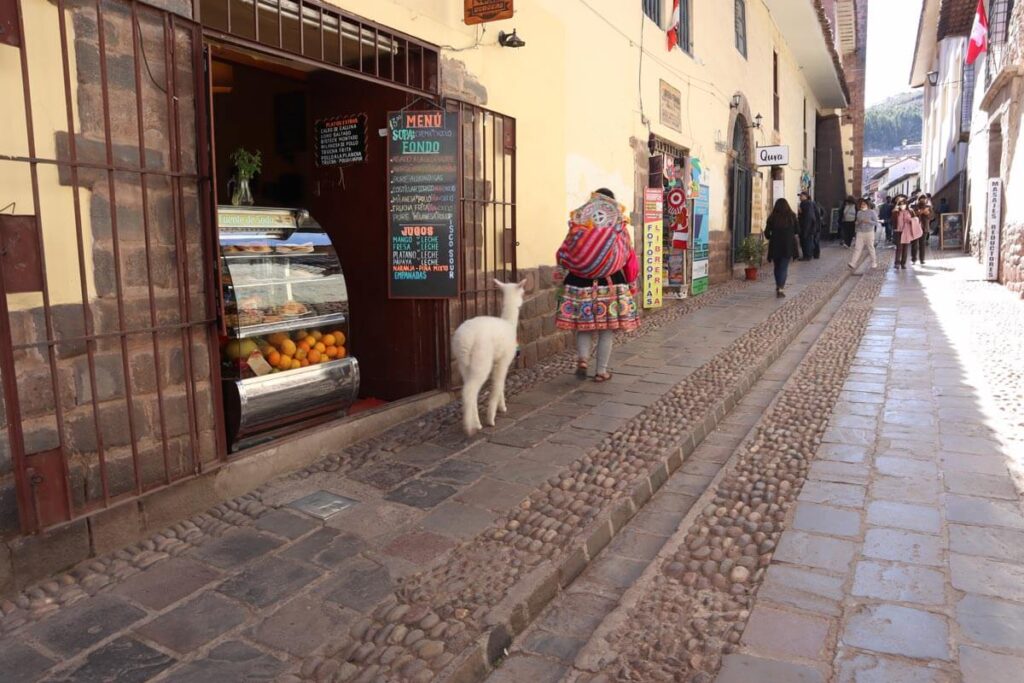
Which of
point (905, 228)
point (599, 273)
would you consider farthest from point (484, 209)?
point (905, 228)

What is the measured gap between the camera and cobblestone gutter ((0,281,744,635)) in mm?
2697

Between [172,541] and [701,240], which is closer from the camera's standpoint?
[172,541]

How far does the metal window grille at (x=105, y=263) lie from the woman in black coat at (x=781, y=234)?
9.61 meters

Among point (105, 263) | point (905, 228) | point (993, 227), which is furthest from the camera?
point (905, 228)

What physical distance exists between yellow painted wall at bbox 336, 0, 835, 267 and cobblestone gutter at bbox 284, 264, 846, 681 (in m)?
2.83

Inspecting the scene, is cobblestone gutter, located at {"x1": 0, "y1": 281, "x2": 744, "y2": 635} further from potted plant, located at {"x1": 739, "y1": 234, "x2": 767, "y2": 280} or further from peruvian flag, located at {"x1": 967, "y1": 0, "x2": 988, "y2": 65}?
peruvian flag, located at {"x1": 967, "y1": 0, "x2": 988, "y2": 65}

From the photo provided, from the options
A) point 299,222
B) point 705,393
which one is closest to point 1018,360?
point 705,393

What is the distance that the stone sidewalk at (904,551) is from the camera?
2371mm

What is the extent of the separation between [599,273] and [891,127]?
121101 mm

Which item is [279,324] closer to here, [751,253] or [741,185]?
[751,253]

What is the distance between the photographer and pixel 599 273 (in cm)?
595

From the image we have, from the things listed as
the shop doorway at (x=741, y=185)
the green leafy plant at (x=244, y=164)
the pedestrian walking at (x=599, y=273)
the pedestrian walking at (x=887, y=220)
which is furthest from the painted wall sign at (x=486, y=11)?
the pedestrian walking at (x=887, y=220)

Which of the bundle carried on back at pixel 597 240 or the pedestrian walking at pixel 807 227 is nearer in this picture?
the bundle carried on back at pixel 597 240

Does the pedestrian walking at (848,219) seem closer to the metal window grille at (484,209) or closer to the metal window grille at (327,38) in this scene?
the metal window grille at (484,209)
